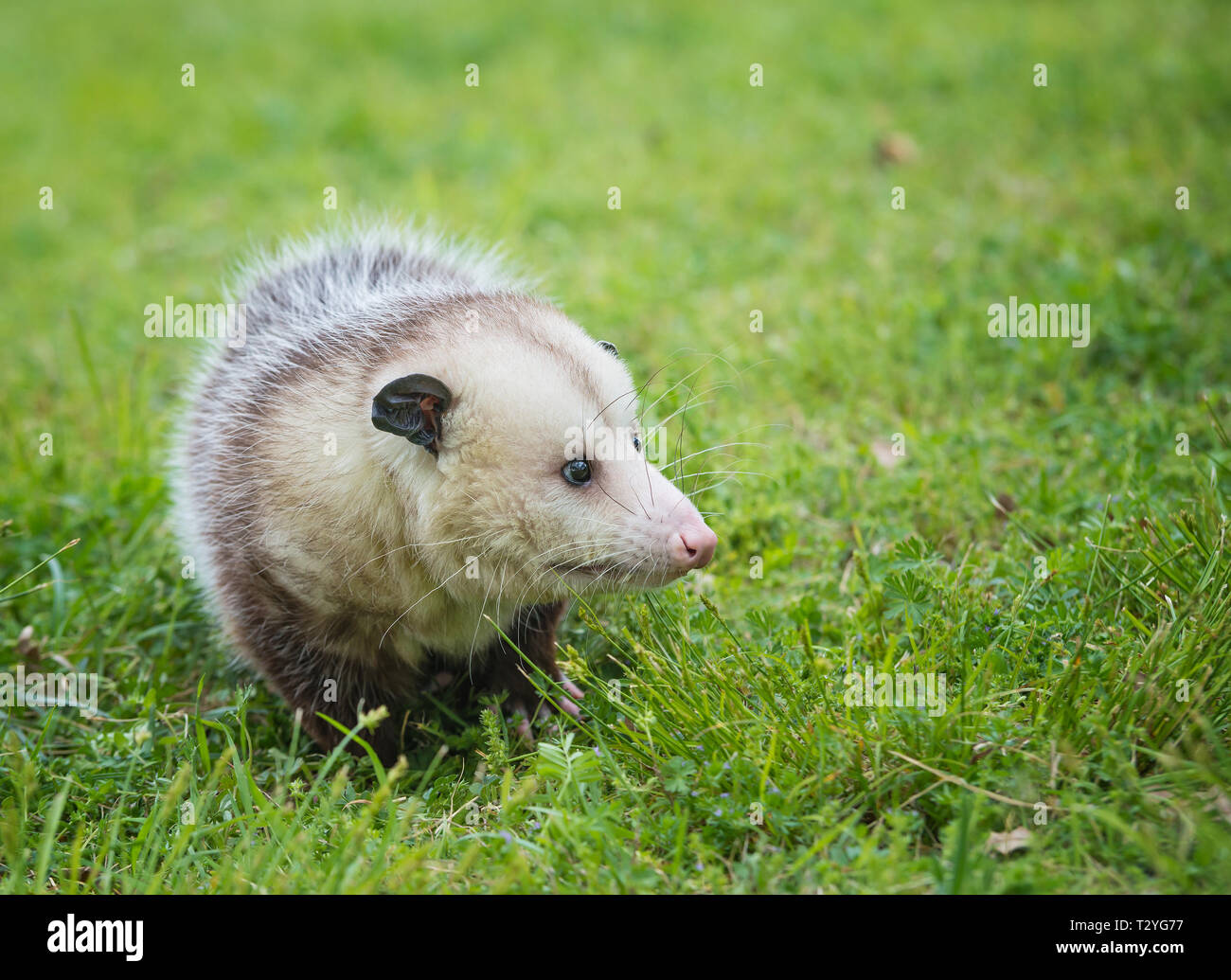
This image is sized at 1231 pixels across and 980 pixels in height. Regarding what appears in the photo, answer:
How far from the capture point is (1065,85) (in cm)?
630

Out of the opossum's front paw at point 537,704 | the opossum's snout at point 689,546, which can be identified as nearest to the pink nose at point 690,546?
the opossum's snout at point 689,546

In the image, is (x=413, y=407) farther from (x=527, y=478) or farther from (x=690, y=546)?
(x=690, y=546)

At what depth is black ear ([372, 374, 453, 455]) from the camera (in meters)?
2.27

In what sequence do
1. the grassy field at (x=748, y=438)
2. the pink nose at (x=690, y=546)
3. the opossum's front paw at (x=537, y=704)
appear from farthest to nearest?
the opossum's front paw at (x=537, y=704), the pink nose at (x=690, y=546), the grassy field at (x=748, y=438)

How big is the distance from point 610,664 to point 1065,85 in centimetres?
541

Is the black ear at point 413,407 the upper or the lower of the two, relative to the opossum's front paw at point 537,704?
upper

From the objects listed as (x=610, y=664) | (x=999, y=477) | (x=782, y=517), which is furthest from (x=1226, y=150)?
(x=610, y=664)

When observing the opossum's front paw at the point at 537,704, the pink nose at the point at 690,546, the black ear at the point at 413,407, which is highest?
the black ear at the point at 413,407

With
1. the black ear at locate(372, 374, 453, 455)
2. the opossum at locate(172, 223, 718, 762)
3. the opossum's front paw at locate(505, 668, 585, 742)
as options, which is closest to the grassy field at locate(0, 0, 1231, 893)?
the opossum's front paw at locate(505, 668, 585, 742)

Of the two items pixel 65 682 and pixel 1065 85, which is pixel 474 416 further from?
pixel 1065 85

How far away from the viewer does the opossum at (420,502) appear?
7.54 feet

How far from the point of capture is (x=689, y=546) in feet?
7.25

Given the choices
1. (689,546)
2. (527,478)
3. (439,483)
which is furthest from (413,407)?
(689,546)

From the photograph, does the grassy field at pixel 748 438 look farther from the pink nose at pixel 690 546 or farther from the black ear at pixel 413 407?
the black ear at pixel 413 407
